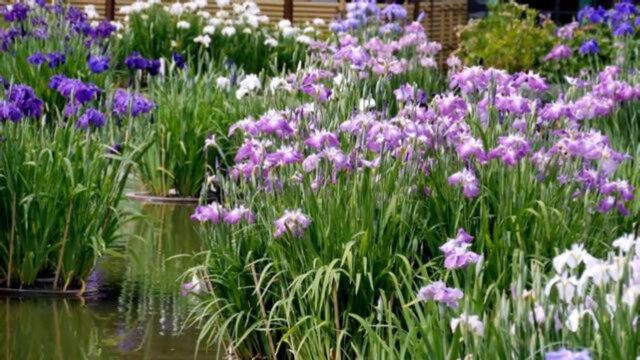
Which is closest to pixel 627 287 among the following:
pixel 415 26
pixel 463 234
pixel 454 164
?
pixel 463 234

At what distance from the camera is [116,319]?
6.47 meters

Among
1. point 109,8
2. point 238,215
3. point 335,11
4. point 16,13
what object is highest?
point 16,13

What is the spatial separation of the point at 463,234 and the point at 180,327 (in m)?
2.29

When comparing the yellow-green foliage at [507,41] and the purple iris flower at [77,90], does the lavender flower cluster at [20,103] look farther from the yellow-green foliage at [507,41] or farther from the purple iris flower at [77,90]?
the yellow-green foliage at [507,41]

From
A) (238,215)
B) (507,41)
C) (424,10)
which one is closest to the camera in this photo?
(238,215)

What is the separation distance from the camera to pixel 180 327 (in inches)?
248

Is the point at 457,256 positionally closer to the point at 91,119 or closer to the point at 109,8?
the point at 91,119

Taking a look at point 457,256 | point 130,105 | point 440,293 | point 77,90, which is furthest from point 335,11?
point 440,293

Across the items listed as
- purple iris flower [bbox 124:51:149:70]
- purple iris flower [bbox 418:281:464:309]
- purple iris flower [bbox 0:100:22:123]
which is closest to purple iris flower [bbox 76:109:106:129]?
purple iris flower [bbox 0:100:22:123]

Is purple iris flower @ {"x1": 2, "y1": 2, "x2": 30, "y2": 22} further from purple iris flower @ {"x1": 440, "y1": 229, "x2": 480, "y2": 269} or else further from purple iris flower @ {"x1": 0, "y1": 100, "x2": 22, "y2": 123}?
purple iris flower @ {"x1": 440, "y1": 229, "x2": 480, "y2": 269}

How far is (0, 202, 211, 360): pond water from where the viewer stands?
19.5 ft

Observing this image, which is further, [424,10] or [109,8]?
Answer: [109,8]

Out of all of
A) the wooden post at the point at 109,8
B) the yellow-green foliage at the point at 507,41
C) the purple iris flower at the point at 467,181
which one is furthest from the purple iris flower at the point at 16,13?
the wooden post at the point at 109,8

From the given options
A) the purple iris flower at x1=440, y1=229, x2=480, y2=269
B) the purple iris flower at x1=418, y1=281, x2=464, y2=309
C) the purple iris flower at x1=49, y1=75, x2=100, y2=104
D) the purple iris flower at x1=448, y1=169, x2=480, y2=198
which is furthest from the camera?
the purple iris flower at x1=49, y1=75, x2=100, y2=104
